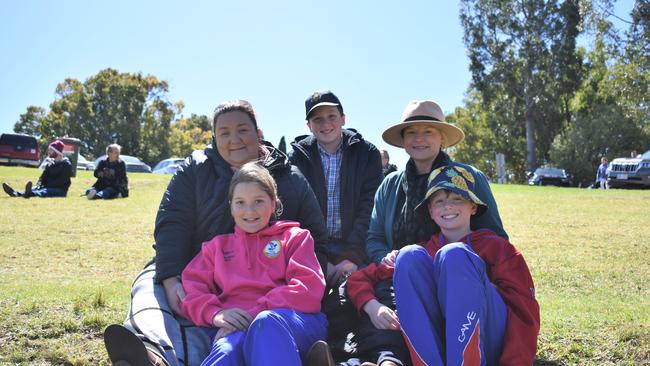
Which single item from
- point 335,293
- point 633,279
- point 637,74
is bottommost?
point 633,279

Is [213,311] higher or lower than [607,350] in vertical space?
higher

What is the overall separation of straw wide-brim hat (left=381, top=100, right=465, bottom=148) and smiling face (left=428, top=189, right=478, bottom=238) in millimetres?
753

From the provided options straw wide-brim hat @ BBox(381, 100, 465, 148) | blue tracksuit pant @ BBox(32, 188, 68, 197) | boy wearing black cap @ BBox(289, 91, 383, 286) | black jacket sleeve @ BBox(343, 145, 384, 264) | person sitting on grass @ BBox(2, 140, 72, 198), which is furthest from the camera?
person sitting on grass @ BBox(2, 140, 72, 198)

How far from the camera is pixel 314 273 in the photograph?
364 centimetres

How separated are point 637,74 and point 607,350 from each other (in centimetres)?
3099

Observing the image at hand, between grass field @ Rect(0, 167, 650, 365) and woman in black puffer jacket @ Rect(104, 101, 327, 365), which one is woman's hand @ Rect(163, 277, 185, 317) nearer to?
woman in black puffer jacket @ Rect(104, 101, 327, 365)

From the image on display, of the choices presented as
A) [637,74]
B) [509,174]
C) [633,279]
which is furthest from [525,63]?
[633,279]

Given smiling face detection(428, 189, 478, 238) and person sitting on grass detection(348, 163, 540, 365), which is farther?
smiling face detection(428, 189, 478, 238)

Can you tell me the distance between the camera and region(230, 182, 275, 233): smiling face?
3.79 metres

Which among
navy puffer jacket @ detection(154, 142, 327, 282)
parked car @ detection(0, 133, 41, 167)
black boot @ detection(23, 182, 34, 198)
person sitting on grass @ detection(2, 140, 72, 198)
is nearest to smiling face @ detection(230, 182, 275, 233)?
navy puffer jacket @ detection(154, 142, 327, 282)

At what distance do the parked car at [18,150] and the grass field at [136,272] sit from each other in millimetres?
18730

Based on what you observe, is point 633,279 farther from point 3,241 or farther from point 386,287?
point 3,241

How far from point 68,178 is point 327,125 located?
13191 mm

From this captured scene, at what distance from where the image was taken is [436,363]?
3.17 meters
